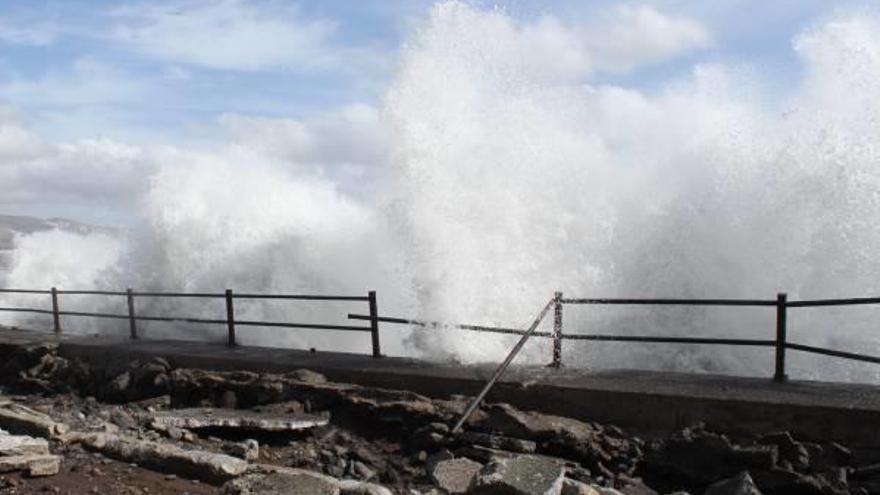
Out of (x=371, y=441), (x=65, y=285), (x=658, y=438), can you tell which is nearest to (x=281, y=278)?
(x=65, y=285)

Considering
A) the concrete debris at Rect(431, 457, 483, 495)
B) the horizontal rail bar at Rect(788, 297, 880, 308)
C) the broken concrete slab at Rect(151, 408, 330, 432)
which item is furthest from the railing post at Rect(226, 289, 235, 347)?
the horizontal rail bar at Rect(788, 297, 880, 308)

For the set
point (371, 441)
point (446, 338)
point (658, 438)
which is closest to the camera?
point (658, 438)

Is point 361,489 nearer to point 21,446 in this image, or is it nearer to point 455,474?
point 455,474

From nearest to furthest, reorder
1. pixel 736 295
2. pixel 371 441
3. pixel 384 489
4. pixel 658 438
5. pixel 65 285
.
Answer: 1. pixel 384 489
2. pixel 658 438
3. pixel 371 441
4. pixel 736 295
5. pixel 65 285

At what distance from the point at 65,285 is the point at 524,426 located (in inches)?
955

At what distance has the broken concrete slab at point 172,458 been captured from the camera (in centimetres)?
533

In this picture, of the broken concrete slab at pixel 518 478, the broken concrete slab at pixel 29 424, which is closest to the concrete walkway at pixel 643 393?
the broken concrete slab at pixel 518 478

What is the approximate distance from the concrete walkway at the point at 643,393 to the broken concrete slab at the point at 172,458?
6.56 feet

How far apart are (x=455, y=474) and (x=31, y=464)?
118 inches

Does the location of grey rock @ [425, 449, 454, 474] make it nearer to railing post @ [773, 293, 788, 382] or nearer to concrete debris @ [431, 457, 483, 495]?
concrete debris @ [431, 457, 483, 495]

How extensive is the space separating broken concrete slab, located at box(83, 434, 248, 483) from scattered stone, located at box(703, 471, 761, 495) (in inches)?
125

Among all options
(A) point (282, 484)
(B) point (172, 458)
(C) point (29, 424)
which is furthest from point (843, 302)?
(C) point (29, 424)

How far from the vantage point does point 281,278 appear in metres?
20.3

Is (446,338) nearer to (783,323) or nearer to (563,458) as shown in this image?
(563,458)
